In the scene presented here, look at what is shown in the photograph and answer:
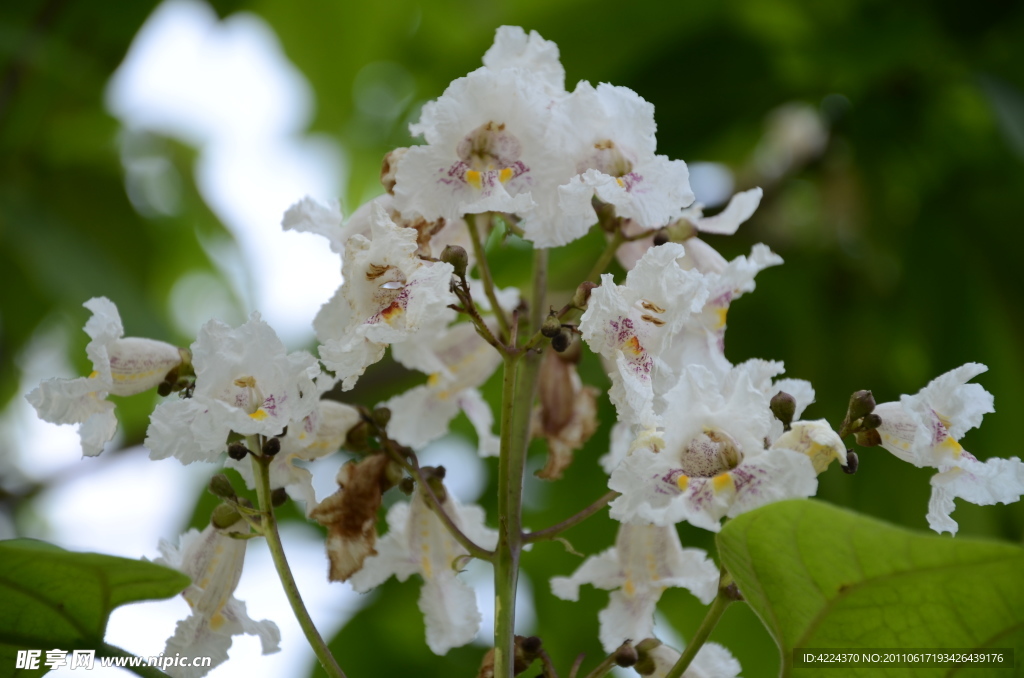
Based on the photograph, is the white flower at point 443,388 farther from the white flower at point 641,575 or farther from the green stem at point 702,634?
the green stem at point 702,634

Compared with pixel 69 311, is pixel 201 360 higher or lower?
lower

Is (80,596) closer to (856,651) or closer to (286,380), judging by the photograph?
(286,380)

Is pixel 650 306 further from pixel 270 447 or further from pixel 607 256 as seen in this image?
pixel 270 447

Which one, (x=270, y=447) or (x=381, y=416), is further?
(x=381, y=416)

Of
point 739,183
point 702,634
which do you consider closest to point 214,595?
point 702,634

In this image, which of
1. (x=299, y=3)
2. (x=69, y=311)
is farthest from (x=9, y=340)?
(x=299, y=3)

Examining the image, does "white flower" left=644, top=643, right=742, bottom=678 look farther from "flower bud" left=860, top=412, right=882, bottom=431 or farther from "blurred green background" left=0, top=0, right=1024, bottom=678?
"blurred green background" left=0, top=0, right=1024, bottom=678

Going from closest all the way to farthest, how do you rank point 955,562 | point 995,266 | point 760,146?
point 955,562 → point 995,266 → point 760,146
